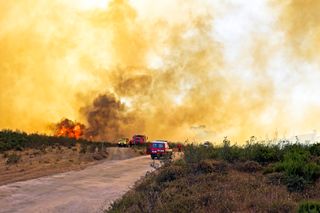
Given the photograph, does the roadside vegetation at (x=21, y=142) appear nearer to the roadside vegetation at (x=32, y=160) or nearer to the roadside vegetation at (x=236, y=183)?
the roadside vegetation at (x=32, y=160)

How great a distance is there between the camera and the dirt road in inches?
734

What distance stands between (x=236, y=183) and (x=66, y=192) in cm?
1025

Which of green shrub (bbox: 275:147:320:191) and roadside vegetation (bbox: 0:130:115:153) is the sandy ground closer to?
roadside vegetation (bbox: 0:130:115:153)

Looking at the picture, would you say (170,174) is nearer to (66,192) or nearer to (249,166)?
(249,166)

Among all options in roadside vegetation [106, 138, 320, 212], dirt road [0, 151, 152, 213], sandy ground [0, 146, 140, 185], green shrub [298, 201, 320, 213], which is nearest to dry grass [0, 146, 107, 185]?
sandy ground [0, 146, 140, 185]

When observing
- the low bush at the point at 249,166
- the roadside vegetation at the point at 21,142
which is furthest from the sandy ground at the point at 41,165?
the low bush at the point at 249,166

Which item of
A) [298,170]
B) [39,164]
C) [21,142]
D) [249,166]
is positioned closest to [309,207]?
[298,170]

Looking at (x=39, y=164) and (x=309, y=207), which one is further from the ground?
(x=39, y=164)

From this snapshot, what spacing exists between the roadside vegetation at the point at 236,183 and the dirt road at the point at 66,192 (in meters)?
2.88

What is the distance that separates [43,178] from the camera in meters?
28.6

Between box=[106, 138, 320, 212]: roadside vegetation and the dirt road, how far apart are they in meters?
2.88

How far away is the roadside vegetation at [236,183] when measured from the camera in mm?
12727

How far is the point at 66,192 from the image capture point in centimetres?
2247

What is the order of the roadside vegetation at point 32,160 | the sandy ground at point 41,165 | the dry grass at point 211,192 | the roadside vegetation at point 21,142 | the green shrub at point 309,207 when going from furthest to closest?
the roadside vegetation at point 21,142 → the roadside vegetation at point 32,160 → the sandy ground at point 41,165 → the dry grass at point 211,192 → the green shrub at point 309,207
